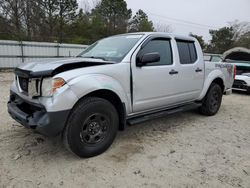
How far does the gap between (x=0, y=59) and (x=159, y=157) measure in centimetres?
1326

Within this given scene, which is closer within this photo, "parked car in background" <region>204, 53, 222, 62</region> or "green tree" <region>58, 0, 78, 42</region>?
"parked car in background" <region>204, 53, 222, 62</region>

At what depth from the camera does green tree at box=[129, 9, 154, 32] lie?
32.8m

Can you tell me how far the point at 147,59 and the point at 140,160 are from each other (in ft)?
4.97

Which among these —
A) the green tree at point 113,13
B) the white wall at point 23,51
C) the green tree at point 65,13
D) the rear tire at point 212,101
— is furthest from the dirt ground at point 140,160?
the green tree at point 113,13

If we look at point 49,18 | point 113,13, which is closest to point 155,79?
point 49,18

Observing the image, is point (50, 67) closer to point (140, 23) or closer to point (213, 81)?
point (213, 81)

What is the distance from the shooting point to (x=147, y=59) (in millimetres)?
3514

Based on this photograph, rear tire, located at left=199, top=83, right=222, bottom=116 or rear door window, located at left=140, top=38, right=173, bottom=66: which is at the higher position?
rear door window, located at left=140, top=38, right=173, bottom=66

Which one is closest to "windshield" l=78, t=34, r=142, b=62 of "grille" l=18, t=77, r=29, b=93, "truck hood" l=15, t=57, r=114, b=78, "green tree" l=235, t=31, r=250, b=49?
"truck hood" l=15, t=57, r=114, b=78

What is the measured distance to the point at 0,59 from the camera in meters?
13.5

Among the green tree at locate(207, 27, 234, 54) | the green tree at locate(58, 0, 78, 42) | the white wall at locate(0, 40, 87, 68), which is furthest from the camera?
the green tree at locate(207, 27, 234, 54)

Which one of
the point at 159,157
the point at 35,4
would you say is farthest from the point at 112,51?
the point at 35,4

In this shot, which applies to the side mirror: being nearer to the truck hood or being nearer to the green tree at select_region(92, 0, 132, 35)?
the truck hood

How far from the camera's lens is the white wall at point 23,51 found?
1364 cm
